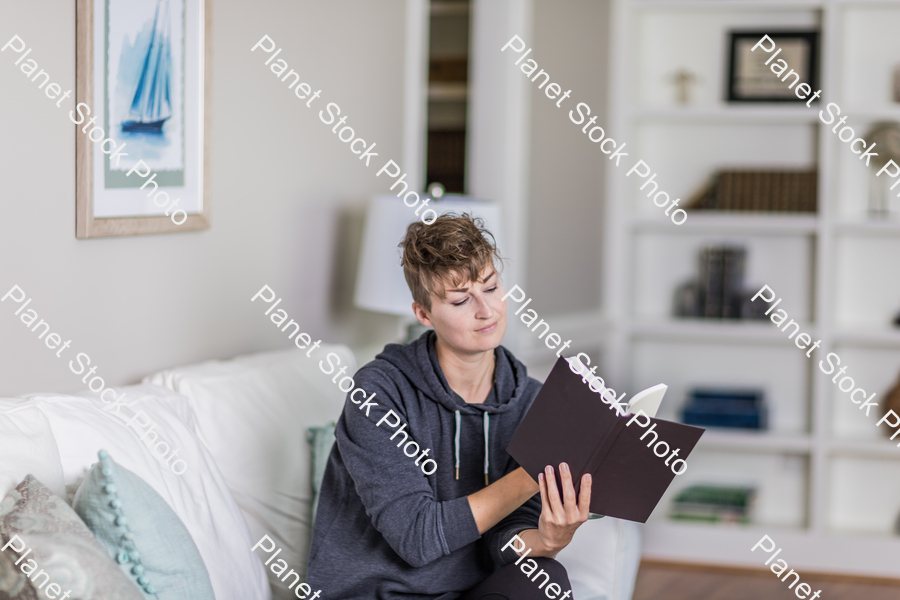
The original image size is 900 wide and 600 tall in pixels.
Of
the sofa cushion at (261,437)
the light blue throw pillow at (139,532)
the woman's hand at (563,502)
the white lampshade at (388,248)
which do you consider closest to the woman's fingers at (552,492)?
the woman's hand at (563,502)

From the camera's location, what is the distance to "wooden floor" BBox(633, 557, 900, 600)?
2.88m

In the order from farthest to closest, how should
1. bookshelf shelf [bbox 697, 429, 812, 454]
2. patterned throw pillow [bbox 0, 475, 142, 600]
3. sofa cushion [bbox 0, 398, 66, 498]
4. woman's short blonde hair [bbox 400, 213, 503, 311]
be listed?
1. bookshelf shelf [bbox 697, 429, 812, 454]
2. woman's short blonde hair [bbox 400, 213, 503, 311]
3. sofa cushion [bbox 0, 398, 66, 498]
4. patterned throw pillow [bbox 0, 475, 142, 600]

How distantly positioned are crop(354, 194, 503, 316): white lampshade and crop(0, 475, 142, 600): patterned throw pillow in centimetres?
124

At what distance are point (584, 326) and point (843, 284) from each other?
3.19ft

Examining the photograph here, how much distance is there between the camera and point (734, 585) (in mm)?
2975

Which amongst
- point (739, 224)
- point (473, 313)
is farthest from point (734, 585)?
point (473, 313)

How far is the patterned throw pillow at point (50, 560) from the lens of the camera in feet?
3.29

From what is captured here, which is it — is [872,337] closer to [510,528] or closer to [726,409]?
[726,409]

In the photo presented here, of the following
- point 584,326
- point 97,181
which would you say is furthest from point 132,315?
point 584,326

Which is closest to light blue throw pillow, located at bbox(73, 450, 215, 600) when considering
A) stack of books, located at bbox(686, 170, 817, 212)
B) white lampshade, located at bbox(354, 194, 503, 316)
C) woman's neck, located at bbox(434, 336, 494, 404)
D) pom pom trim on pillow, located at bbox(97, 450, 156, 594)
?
pom pom trim on pillow, located at bbox(97, 450, 156, 594)

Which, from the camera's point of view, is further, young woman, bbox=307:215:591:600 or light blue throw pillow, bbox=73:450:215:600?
young woman, bbox=307:215:591:600

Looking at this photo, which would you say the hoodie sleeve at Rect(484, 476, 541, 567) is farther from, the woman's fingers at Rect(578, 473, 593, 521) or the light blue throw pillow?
the light blue throw pillow

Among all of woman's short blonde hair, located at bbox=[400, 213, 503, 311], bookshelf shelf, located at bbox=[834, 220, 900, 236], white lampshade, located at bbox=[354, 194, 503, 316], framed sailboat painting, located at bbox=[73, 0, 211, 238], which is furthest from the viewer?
bookshelf shelf, located at bbox=[834, 220, 900, 236]

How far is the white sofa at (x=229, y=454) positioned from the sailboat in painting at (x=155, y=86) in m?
0.49
